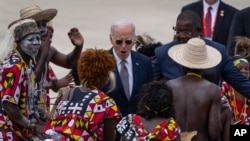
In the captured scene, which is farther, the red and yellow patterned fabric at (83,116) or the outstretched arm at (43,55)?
the outstretched arm at (43,55)

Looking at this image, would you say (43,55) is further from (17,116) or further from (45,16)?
(17,116)

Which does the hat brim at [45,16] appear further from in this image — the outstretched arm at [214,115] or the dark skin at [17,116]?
the outstretched arm at [214,115]

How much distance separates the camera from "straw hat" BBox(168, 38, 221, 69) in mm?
10719

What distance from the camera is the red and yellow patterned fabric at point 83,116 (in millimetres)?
10367

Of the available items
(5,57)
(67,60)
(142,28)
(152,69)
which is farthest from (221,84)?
(142,28)

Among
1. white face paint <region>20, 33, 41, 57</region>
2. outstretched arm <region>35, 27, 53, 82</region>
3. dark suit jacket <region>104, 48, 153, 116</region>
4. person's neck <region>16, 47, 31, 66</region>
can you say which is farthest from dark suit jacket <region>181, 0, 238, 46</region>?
person's neck <region>16, 47, 31, 66</region>

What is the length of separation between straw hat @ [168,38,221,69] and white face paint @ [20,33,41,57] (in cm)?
116

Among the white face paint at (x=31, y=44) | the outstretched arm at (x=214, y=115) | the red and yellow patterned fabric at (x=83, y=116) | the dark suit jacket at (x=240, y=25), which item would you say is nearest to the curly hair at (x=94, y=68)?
the red and yellow patterned fabric at (x=83, y=116)

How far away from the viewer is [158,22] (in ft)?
67.7

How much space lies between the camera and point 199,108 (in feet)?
34.2

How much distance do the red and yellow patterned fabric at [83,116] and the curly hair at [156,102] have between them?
42cm

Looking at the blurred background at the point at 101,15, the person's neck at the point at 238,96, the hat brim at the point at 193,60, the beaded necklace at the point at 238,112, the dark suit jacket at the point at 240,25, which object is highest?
the hat brim at the point at 193,60

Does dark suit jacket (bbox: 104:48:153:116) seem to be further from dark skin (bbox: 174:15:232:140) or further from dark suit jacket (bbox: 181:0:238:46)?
dark suit jacket (bbox: 181:0:238:46)

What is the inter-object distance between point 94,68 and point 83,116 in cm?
42
